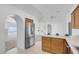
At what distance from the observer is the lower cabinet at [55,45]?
193 inches

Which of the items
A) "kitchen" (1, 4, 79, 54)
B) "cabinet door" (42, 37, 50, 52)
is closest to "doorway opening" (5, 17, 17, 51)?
"kitchen" (1, 4, 79, 54)

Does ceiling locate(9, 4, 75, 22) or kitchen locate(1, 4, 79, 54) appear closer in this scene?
kitchen locate(1, 4, 79, 54)

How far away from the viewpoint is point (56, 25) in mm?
10680

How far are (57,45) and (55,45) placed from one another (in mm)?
122

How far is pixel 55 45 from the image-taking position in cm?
524

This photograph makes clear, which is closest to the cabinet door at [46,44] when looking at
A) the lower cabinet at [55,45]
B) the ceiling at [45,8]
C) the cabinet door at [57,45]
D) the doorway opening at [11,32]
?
the lower cabinet at [55,45]

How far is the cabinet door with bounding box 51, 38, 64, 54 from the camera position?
4980 millimetres

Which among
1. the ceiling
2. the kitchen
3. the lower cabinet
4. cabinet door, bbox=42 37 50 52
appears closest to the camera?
the kitchen

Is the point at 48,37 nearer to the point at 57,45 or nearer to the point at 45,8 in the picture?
the point at 57,45

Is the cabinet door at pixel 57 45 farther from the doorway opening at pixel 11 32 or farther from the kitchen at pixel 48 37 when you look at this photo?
the doorway opening at pixel 11 32

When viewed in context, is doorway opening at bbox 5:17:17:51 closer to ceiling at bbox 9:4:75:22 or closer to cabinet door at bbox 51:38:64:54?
ceiling at bbox 9:4:75:22
